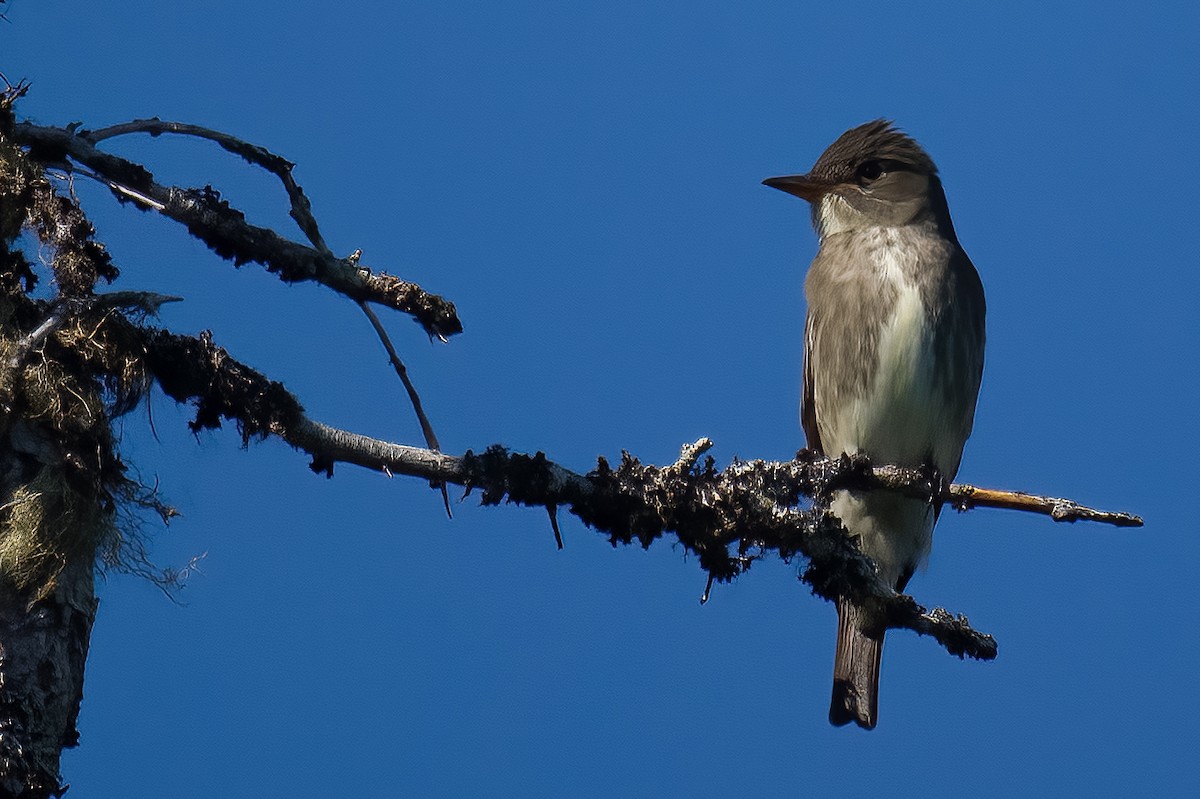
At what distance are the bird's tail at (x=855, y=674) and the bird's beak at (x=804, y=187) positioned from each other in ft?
7.20

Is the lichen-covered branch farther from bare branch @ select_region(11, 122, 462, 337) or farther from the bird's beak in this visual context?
the bird's beak

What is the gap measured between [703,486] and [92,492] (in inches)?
58.3

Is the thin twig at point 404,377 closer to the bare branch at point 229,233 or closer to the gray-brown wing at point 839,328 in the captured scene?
the bare branch at point 229,233

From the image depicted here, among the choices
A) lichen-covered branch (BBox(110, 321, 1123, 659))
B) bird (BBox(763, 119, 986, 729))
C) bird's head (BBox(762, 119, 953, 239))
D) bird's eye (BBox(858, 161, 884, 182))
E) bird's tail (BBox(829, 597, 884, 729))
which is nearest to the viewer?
lichen-covered branch (BBox(110, 321, 1123, 659))

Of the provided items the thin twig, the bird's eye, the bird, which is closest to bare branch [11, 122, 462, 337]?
the thin twig

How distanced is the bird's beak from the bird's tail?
2193mm

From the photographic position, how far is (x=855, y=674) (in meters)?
5.30

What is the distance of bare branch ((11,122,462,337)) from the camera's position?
10.5 feet

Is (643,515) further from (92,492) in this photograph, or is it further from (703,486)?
(92,492)

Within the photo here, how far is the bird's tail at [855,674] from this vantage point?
5.24 meters

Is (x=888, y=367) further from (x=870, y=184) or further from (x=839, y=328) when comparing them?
(x=870, y=184)

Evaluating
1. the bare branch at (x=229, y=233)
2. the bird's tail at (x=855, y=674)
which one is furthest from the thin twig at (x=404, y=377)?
the bird's tail at (x=855, y=674)

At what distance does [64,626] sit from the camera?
2.82 m

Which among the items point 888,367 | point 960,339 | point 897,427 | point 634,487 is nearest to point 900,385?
point 888,367
